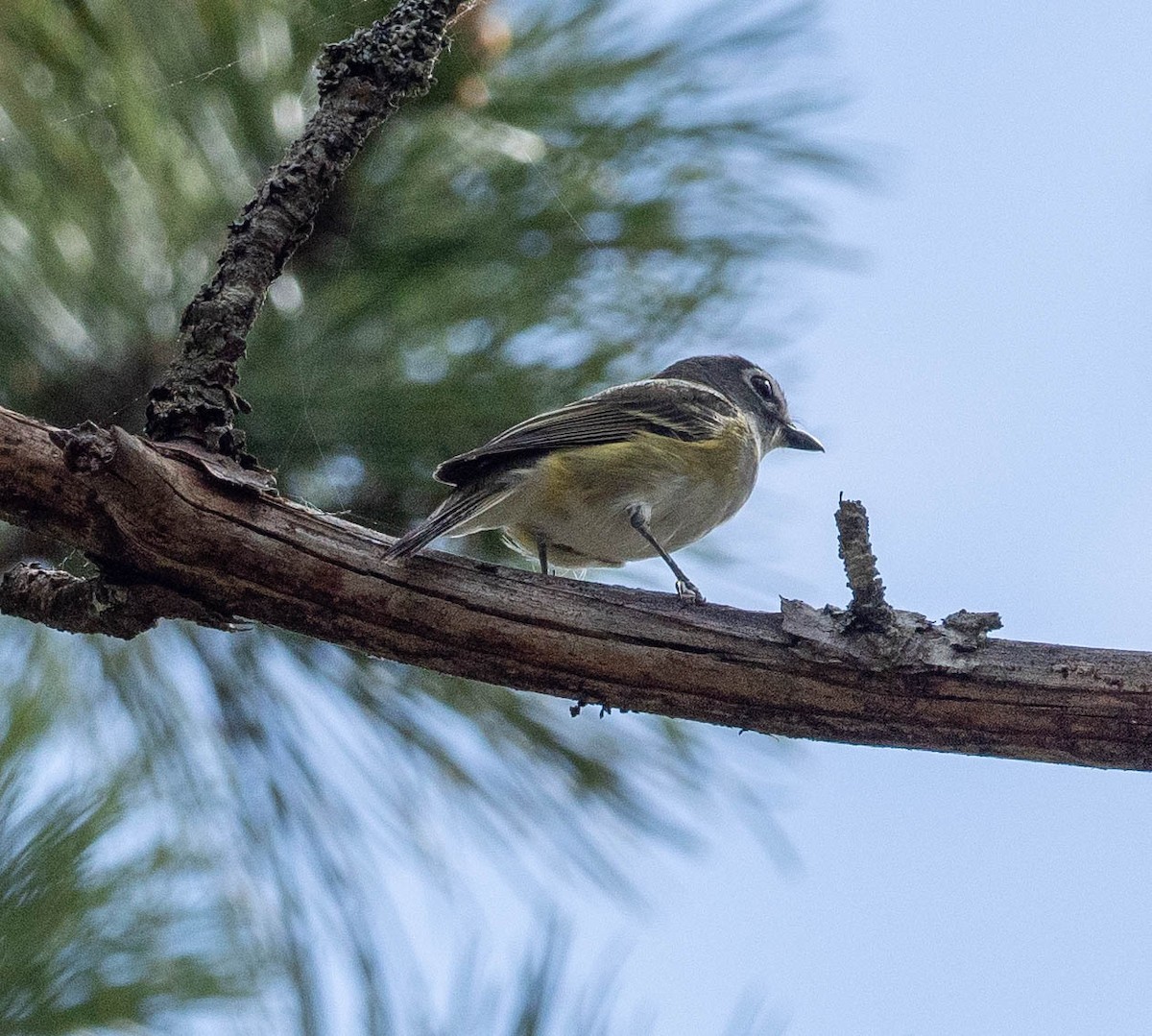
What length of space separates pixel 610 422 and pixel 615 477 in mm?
96

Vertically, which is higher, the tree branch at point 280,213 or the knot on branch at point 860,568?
the tree branch at point 280,213

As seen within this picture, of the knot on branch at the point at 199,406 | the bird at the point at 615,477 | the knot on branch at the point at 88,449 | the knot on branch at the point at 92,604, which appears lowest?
the knot on branch at the point at 92,604

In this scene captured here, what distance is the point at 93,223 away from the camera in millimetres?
2125

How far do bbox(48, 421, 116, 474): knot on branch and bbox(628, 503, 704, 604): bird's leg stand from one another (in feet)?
2.72

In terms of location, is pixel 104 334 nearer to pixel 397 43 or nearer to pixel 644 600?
pixel 397 43

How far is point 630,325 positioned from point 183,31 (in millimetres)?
816

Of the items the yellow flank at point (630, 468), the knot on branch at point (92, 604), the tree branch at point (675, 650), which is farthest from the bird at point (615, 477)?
the knot on branch at point (92, 604)

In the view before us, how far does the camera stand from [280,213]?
190 cm

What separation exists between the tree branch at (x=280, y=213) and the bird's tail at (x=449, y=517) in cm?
23

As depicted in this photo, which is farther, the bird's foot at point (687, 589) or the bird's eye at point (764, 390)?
the bird's eye at point (764, 390)

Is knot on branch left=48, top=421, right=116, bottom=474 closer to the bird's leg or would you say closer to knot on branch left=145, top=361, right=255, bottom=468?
knot on branch left=145, top=361, right=255, bottom=468

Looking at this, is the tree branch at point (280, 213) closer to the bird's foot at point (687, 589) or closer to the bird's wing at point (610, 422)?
the bird's wing at point (610, 422)

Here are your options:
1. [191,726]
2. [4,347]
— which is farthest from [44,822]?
[4,347]

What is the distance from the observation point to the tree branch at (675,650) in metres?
1.77
